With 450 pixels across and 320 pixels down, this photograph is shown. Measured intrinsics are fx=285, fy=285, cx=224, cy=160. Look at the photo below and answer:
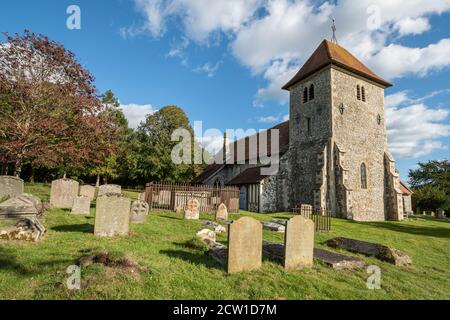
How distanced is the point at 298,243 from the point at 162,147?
86.2 feet

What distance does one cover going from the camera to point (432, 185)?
53.4 meters

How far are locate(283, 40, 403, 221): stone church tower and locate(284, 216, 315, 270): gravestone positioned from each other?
561 inches

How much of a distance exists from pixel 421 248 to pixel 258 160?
1660 cm

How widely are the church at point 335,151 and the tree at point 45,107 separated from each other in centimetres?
1328

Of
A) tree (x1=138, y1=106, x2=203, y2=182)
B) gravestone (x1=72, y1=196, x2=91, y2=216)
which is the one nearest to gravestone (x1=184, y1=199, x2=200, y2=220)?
gravestone (x1=72, y1=196, x2=91, y2=216)

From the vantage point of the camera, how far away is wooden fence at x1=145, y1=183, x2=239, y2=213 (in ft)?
55.5

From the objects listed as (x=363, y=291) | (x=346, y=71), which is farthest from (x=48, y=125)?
(x=346, y=71)

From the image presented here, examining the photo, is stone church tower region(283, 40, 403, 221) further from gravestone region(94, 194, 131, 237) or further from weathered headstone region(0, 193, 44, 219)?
weathered headstone region(0, 193, 44, 219)

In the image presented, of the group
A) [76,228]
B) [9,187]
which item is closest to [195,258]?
[76,228]

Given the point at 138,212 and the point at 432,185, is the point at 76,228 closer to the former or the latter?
the point at 138,212

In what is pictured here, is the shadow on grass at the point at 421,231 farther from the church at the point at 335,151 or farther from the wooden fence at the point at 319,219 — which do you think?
the wooden fence at the point at 319,219

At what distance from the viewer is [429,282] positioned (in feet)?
20.6

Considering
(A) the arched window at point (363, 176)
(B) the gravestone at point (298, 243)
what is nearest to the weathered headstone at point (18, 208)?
(B) the gravestone at point (298, 243)

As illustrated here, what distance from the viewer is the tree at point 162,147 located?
30.5 meters
